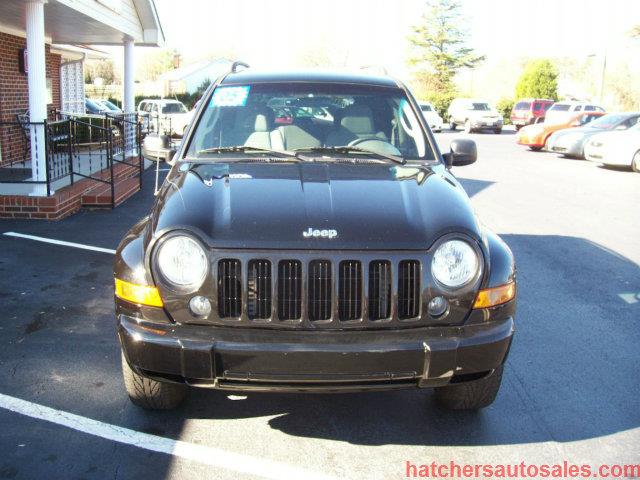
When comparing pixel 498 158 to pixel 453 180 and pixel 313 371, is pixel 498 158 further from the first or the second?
pixel 313 371

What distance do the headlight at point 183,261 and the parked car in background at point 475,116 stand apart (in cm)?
3367

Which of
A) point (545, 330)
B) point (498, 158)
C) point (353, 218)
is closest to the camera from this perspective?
point (353, 218)

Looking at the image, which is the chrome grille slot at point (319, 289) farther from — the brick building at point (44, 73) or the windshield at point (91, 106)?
the windshield at point (91, 106)

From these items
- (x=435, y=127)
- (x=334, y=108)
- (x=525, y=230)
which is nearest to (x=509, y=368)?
(x=334, y=108)

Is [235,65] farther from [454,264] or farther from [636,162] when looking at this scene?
[636,162]

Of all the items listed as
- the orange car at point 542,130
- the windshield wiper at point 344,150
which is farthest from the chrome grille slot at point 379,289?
the orange car at point 542,130

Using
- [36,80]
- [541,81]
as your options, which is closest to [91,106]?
[36,80]

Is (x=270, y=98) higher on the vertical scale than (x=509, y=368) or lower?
higher

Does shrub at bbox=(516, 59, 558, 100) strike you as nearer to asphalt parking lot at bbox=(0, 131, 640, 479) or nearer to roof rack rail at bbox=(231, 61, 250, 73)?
asphalt parking lot at bbox=(0, 131, 640, 479)

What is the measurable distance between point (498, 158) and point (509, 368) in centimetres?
1729

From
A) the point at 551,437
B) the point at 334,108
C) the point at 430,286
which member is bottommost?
the point at 551,437

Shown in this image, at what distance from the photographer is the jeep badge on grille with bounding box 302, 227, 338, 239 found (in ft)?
10.6

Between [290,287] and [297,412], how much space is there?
106cm

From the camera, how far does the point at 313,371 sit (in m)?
3.17
